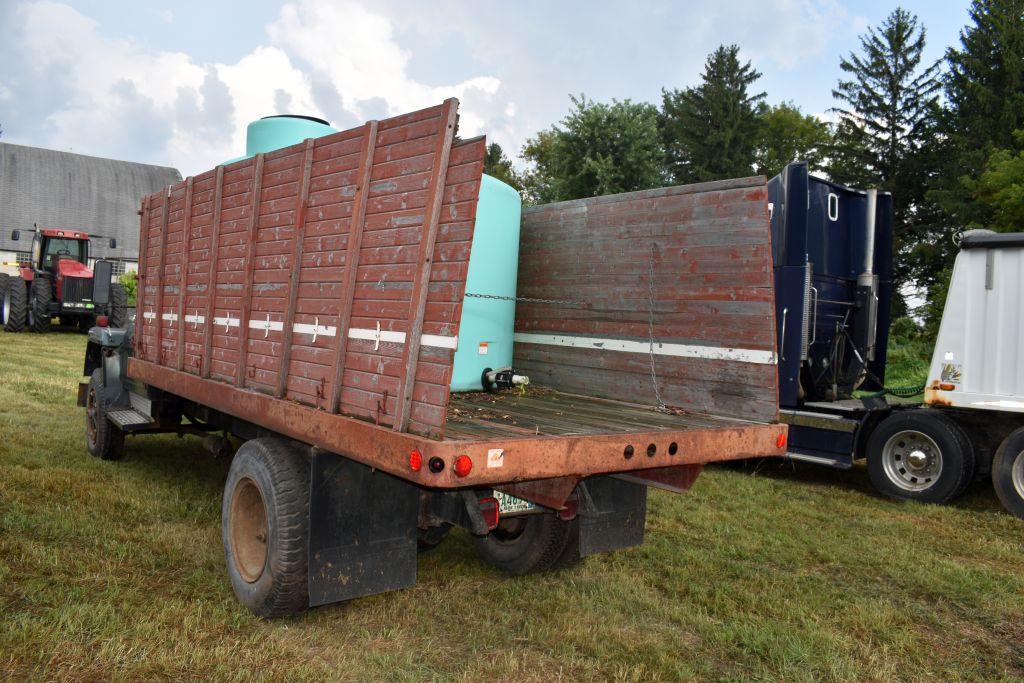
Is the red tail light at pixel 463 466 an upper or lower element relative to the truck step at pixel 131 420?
upper

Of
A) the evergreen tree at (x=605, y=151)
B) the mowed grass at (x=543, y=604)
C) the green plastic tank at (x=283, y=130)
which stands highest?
the evergreen tree at (x=605, y=151)

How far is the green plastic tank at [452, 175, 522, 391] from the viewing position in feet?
16.4

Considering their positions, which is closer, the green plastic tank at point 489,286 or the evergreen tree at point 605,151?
the green plastic tank at point 489,286

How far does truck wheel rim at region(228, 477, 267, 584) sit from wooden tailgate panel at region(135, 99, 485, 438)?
591 millimetres

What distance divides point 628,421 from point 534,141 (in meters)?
36.8

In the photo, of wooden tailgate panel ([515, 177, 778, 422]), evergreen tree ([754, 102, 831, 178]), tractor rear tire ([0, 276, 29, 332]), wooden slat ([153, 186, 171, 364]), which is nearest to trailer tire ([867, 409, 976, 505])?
wooden tailgate panel ([515, 177, 778, 422])

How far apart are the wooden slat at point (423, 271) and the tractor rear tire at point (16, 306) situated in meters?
20.8

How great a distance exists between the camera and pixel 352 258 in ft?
10.9

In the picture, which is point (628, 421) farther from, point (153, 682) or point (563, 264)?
point (153, 682)

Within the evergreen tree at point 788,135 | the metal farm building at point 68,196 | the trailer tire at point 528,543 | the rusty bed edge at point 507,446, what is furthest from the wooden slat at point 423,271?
the metal farm building at point 68,196

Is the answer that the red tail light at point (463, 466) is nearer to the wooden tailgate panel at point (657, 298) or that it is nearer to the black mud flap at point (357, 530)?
the black mud flap at point (357, 530)

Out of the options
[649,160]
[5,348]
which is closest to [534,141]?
[649,160]

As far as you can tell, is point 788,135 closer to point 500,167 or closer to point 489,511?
point 500,167

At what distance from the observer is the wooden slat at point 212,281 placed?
14.8 feet
